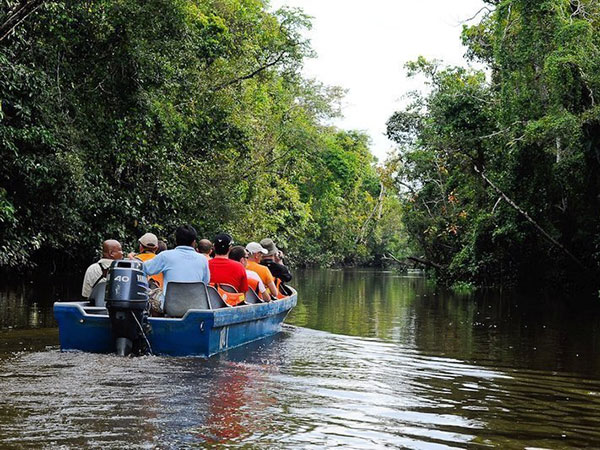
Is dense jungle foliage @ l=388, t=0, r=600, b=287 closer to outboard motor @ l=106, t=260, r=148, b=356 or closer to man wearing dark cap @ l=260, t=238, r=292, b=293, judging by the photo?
man wearing dark cap @ l=260, t=238, r=292, b=293

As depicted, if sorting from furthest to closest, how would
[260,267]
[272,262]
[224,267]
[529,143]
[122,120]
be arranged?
1. [529,143]
2. [122,120]
3. [272,262]
4. [260,267]
5. [224,267]

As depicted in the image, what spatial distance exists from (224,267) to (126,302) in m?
2.18

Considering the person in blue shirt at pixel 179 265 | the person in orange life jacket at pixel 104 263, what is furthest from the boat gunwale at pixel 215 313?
the person in blue shirt at pixel 179 265

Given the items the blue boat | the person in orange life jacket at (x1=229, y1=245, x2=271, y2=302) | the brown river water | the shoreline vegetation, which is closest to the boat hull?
the blue boat

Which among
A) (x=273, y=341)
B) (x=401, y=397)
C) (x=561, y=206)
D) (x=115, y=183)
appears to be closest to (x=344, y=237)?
(x=561, y=206)

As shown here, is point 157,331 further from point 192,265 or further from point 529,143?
point 529,143

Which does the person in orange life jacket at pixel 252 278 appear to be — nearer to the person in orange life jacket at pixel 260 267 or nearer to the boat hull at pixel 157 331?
the person in orange life jacket at pixel 260 267

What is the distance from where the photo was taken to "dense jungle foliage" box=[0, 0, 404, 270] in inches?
663

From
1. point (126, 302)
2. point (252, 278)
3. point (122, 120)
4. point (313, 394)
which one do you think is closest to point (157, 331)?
point (126, 302)

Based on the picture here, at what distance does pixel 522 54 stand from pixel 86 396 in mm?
18113

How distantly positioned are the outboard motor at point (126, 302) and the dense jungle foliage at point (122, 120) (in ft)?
18.6

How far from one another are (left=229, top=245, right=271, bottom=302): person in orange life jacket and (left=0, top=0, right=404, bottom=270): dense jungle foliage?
4.97 m

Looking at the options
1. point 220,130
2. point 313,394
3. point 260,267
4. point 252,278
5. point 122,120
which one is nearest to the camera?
point 313,394

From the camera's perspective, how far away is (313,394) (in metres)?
7.39
